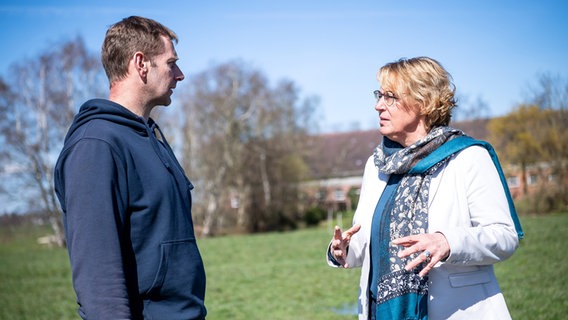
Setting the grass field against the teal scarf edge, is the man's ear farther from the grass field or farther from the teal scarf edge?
the grass field

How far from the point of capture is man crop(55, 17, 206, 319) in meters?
2.05

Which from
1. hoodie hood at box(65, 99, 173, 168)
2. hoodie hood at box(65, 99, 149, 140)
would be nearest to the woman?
hoodie hood at box(65, 99, 173, 168)

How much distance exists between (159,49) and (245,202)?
35742 millimetres

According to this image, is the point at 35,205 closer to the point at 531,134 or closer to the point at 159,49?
the point at 531,134

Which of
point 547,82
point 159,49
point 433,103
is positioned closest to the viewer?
point 159,49

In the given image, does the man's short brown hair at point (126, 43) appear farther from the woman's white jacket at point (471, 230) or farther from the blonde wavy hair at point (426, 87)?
the woman's white jacket at point (471, 230)

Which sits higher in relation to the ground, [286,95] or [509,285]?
[286,95]

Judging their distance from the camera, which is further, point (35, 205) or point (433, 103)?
point (35, 205)

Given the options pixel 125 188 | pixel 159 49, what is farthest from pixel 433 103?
pixel 125 188

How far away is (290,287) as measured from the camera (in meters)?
11.2

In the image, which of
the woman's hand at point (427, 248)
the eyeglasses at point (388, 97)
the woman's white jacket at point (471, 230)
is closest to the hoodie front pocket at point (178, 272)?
the woman's hand at point (427, 248)

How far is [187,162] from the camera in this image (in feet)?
125

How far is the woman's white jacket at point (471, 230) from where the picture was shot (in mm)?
2611

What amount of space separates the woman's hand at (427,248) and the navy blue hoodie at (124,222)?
960 millimetres
